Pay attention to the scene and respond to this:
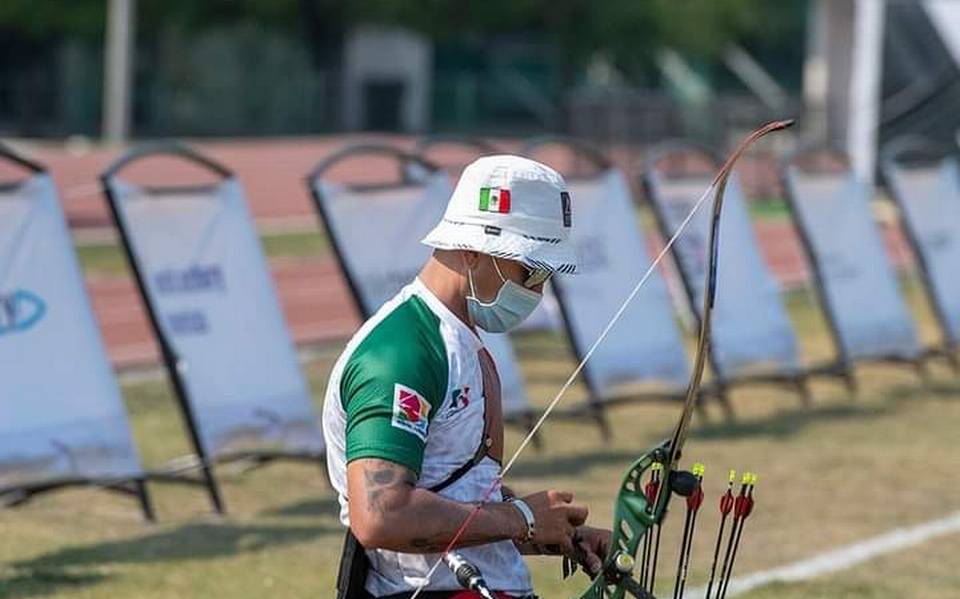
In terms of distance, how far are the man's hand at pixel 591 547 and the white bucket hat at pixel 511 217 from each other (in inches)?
26.0

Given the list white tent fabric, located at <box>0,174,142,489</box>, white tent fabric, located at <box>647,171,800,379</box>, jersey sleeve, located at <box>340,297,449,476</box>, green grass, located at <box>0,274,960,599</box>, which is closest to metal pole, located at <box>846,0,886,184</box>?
green grass, located at <box>0,274,960,599</box>

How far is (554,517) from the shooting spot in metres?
4.64

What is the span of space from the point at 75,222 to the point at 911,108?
10509 millimetres

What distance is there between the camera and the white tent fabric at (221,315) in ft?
32.1

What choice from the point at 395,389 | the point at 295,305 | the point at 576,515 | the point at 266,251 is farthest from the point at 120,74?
the point at 395,389

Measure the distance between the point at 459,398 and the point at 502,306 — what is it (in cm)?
22

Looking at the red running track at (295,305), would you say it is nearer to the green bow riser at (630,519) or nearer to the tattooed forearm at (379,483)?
the green bow riser at (630,519)

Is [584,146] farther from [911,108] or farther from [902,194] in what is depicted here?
[911,108]

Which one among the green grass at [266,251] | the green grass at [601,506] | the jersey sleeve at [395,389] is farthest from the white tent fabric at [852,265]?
the jersey sleeve at [395,389]

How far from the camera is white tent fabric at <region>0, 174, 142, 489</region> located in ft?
29.3

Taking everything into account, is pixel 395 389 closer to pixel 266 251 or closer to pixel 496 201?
pixel 496 201

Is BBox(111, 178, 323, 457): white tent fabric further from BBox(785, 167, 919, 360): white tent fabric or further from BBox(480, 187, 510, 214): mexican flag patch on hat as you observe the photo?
BBox(480, 187, 510, 214): mexican flag patch on hat

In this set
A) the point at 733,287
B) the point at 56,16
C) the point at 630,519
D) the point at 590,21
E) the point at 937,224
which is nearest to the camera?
the point at 630,519

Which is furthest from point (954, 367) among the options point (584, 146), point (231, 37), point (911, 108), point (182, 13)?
Answer: point (231, 37)
